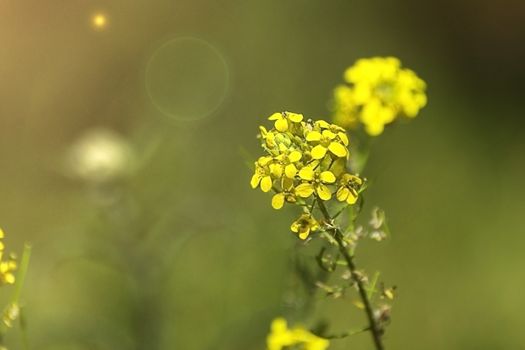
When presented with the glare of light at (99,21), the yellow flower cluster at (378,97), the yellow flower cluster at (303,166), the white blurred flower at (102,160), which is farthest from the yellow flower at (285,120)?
the glare of light at (99,21)

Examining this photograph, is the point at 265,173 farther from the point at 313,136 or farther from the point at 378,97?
the point at 378,97

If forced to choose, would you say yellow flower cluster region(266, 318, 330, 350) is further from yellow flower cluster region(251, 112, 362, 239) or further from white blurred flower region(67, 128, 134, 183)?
white blurred flower region(67, 128, 134, 183)

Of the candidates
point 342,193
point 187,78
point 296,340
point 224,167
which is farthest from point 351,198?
point 187,78

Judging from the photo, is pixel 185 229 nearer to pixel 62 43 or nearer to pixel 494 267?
pixel 494 267

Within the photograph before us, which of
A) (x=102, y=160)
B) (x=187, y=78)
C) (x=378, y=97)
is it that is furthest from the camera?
(x=187, y=78)

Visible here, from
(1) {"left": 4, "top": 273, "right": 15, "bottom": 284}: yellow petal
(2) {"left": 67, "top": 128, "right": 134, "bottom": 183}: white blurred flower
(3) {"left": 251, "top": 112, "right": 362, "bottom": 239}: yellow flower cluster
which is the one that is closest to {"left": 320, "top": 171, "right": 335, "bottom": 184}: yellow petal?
(3) {"left": 251, "top": 112, "right": 362, "bottom": 239}: yellow flower cluster

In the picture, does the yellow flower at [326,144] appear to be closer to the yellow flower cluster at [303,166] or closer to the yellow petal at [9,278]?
the yellow flower cluster at [303,166]

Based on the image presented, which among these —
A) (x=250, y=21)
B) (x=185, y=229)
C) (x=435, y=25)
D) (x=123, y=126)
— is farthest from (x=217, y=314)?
(x=435, y=25)
